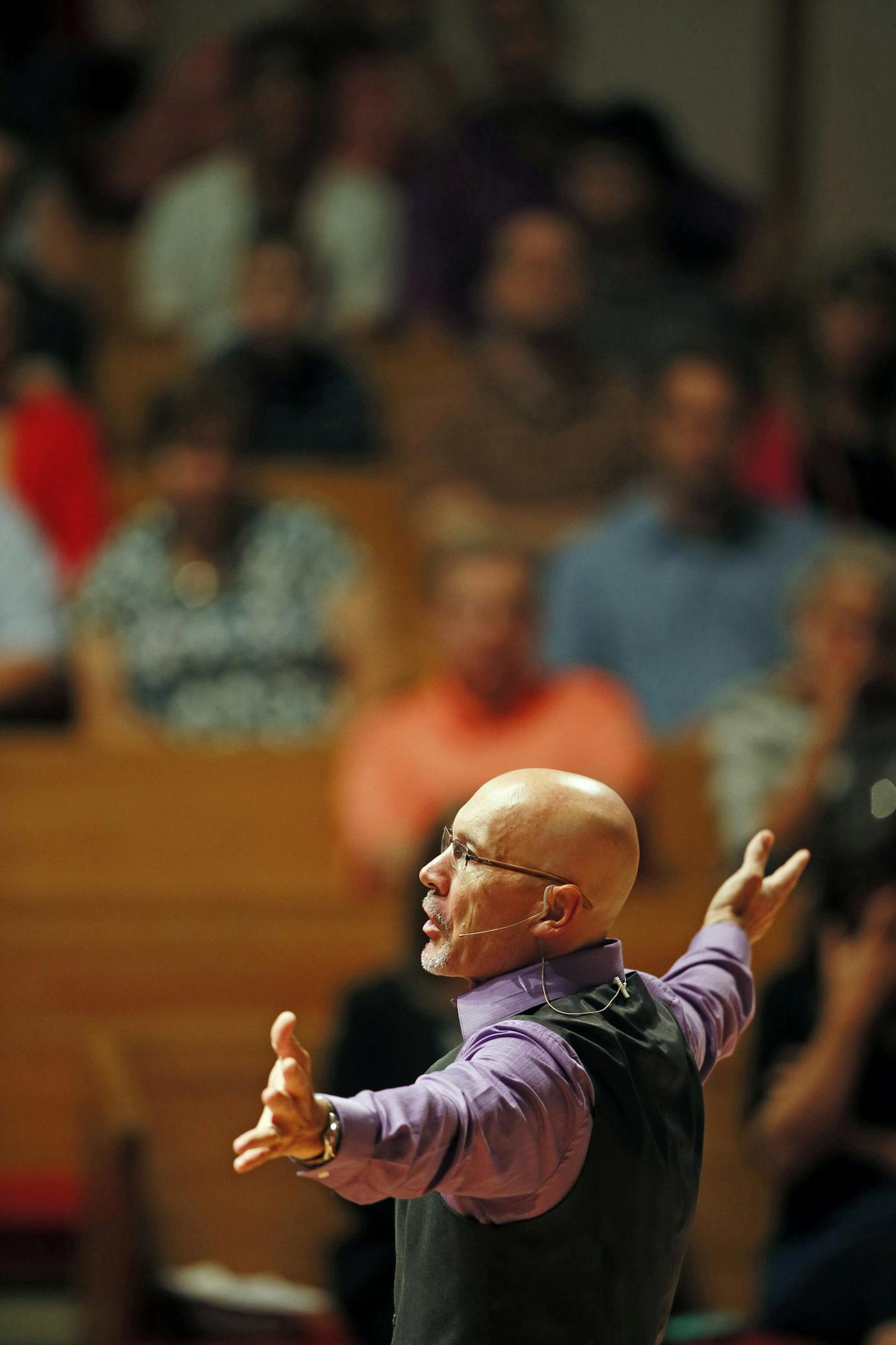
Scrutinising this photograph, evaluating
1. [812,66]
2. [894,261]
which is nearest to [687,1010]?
[894,261]

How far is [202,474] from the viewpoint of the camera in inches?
104

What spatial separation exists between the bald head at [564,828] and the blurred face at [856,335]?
2.29m

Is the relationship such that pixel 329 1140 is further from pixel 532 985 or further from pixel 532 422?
pixel 532 422

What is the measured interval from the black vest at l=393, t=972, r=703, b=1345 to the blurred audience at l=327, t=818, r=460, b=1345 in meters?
0.10

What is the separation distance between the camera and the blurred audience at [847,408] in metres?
2.69

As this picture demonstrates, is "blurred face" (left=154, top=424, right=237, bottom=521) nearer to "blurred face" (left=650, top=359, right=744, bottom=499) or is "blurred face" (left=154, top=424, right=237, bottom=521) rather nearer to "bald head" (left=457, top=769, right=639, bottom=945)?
"blurred face" (left=650, top=359, right=744, bottom=499)

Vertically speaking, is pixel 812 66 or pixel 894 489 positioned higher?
pixel 812 66

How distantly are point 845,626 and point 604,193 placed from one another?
1.60 meters

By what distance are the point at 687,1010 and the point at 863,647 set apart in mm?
1463

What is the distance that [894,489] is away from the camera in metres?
2.60

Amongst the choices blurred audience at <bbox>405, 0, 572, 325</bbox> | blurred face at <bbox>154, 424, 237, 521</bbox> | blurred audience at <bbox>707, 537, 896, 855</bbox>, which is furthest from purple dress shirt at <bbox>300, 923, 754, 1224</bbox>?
blurred audience at <bbox>405, 0, 572, 325</bbox>

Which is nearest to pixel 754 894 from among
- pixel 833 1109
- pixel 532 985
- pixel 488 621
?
pixel 532 985

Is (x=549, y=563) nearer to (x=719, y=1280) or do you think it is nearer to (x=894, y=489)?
(x=894, y=489)

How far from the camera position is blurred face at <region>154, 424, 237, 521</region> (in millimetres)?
2646
